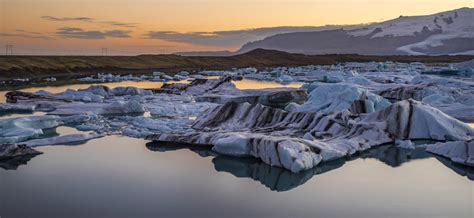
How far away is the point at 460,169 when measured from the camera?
847 centimetres

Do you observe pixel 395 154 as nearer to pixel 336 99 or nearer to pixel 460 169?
pixel 460 169

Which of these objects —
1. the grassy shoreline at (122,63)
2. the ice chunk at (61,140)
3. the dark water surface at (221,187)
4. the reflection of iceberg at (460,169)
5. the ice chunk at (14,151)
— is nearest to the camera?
the dark water surface at (221,187)

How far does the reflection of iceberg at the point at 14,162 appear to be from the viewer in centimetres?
854

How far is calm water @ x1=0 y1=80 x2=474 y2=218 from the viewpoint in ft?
21.0

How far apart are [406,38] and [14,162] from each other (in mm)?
148521

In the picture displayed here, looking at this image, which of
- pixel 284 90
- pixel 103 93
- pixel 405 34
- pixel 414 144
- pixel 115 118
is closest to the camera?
pixel 414 144

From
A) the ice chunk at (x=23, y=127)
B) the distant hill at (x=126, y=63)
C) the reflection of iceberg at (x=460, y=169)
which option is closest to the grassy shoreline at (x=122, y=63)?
the distant hill at (x=126, y=63)

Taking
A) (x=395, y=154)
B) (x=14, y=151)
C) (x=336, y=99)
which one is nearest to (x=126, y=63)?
(x=336, y=99)

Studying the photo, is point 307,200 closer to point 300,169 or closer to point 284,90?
point 300,169

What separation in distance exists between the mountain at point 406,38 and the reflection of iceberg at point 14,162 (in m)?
114

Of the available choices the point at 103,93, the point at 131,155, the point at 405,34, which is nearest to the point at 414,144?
the point at 131,155

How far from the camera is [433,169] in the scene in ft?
28.1

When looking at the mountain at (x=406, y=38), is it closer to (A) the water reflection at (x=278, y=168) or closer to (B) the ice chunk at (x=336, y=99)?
(B) the ice chunk at (x=336, y=99)

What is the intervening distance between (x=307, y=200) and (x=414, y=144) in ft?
14.0
